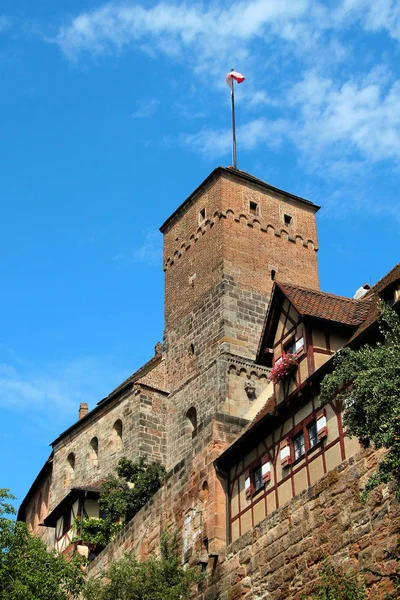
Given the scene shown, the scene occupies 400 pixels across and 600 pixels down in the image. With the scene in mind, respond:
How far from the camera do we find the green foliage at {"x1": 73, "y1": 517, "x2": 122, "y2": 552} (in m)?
32.5

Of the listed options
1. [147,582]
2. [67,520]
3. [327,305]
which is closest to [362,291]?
[327,305]

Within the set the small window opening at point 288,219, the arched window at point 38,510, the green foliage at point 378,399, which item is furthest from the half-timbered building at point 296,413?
the arched window at point 38,510

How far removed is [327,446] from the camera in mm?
18953

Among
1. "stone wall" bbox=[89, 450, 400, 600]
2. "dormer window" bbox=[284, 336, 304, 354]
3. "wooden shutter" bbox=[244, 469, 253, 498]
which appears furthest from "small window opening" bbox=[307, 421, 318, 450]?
"wooden shutter" bbox=[244, 469, 253, 498]

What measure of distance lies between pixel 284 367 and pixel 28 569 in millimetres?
7298

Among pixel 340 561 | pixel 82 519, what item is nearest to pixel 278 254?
pixel 82 519

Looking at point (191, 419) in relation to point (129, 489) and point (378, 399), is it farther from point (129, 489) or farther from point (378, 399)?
point (378, 399)

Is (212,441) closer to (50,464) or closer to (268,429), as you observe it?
(268,429)

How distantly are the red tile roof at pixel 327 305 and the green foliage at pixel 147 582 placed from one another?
19.4 feet

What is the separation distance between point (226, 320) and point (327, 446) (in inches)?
747

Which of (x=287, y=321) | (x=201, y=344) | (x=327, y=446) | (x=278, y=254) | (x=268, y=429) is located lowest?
(x=327, y=446)

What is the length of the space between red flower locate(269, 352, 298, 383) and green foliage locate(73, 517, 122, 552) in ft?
42.0

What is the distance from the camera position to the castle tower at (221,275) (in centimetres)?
3759

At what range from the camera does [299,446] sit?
20.1 meters
